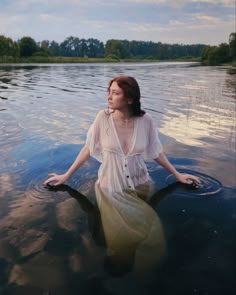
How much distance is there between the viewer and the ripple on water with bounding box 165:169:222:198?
6375 mm

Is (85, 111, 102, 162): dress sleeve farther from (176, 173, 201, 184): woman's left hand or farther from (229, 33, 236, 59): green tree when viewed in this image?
(229, 33, 236, 59): green tree

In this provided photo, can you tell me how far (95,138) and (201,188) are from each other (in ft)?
8.27

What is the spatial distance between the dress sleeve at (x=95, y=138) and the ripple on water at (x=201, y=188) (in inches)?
72.7

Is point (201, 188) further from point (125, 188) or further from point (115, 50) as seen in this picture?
point (115, 50)

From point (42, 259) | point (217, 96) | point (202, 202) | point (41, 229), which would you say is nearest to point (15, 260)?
point (42, 259)

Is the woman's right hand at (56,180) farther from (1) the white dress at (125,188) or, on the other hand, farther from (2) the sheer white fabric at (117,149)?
(2) the sheer white fabric at (117,149)

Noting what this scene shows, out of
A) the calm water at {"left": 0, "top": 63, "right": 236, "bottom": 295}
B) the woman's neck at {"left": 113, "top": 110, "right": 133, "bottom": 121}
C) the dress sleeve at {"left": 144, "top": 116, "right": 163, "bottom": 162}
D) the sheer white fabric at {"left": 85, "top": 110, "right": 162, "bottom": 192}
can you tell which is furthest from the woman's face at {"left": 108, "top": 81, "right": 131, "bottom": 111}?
the calm water at {"left": 0, "top": 63, "right": 236, "bottom": 295}

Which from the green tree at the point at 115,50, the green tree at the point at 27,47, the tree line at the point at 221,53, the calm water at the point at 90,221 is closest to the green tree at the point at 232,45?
the tree line at the point at 221,53

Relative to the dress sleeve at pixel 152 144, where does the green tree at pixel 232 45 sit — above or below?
above

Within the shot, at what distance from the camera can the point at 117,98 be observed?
4957mm

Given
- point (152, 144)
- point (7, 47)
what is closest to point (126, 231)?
point (152, 144)

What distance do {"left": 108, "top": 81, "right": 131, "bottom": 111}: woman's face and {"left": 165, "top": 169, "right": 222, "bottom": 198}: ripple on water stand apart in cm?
229

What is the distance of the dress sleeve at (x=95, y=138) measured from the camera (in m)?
5.36

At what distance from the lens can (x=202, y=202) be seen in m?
6.07
